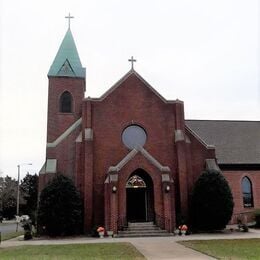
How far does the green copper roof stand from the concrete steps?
55.7 feet

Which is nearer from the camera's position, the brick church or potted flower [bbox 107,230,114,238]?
potted flower [bbox 107,230,114,238]

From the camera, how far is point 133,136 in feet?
108

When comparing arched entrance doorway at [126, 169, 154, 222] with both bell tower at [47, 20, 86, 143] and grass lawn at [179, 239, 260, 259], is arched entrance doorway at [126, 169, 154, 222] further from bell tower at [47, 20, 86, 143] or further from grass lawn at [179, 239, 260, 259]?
grass lawn at [179, 239, 260, 259]

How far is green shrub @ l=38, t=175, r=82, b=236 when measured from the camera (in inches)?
1101

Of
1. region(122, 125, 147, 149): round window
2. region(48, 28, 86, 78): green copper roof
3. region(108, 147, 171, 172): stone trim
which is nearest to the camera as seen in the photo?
region(108, 147, 171, 172): stone trim

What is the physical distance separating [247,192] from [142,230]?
1495 cm

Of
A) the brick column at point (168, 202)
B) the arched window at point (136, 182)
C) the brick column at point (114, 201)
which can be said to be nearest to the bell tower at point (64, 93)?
the arched window at point (136, 182)

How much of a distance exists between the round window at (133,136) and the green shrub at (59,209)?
6.12 meters

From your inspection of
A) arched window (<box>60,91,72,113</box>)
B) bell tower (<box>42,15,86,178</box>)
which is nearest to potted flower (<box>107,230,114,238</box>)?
bell tower (<box>42,15,86,178</box>)

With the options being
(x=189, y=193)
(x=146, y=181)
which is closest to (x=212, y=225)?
(x=189, y=193)

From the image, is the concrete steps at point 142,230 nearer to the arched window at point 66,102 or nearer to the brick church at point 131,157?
the brick church at point 131,157

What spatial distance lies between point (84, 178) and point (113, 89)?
301 inches

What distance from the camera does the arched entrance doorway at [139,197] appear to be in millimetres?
30859

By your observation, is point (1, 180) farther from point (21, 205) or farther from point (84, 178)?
point (84, 178)
